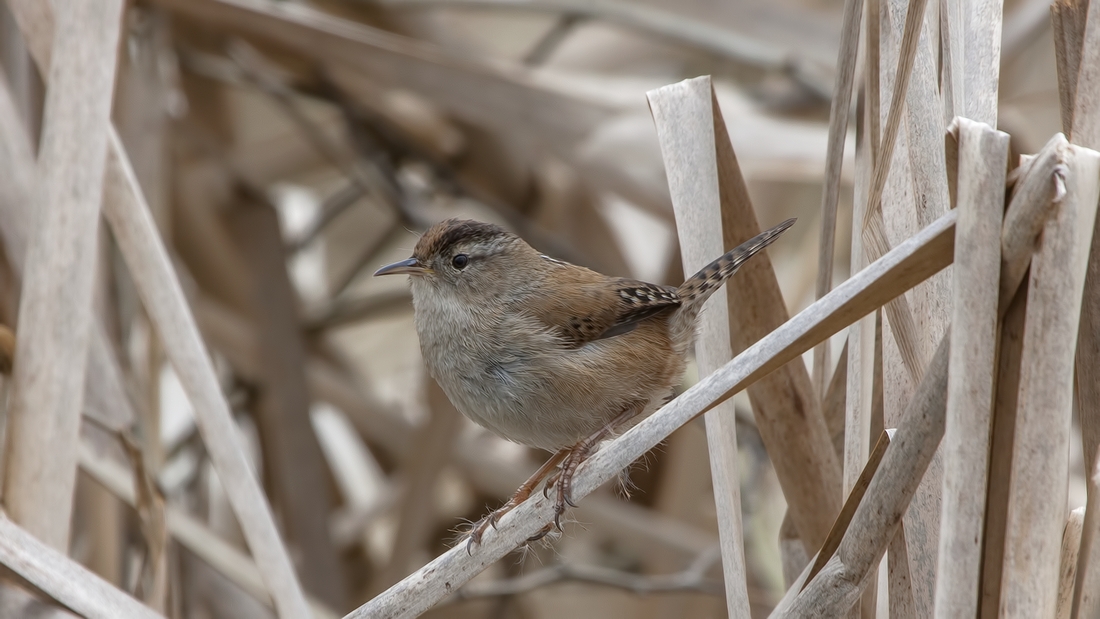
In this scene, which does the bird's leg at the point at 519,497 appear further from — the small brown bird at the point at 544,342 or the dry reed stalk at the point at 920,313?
the dry reed stalk at the point at 920,313

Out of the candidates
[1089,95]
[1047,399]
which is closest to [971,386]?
[1047,399]

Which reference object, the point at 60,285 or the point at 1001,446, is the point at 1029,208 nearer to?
the point at 1001,446

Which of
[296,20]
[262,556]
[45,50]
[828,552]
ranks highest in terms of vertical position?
[296,20]

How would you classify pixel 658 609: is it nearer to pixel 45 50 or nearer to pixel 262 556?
pixel 262 556

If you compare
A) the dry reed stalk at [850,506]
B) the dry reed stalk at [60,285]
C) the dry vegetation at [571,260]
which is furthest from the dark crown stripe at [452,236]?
the dry reed stalk at [850,506]

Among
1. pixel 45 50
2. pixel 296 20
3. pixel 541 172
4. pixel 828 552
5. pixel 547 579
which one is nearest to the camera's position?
pixel 828 552

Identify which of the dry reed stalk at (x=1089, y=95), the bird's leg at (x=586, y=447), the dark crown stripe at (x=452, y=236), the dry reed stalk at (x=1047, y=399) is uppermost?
the dry reed stalk at (x=1089, y=95)

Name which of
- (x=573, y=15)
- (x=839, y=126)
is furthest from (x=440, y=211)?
(x=839, y=126)
